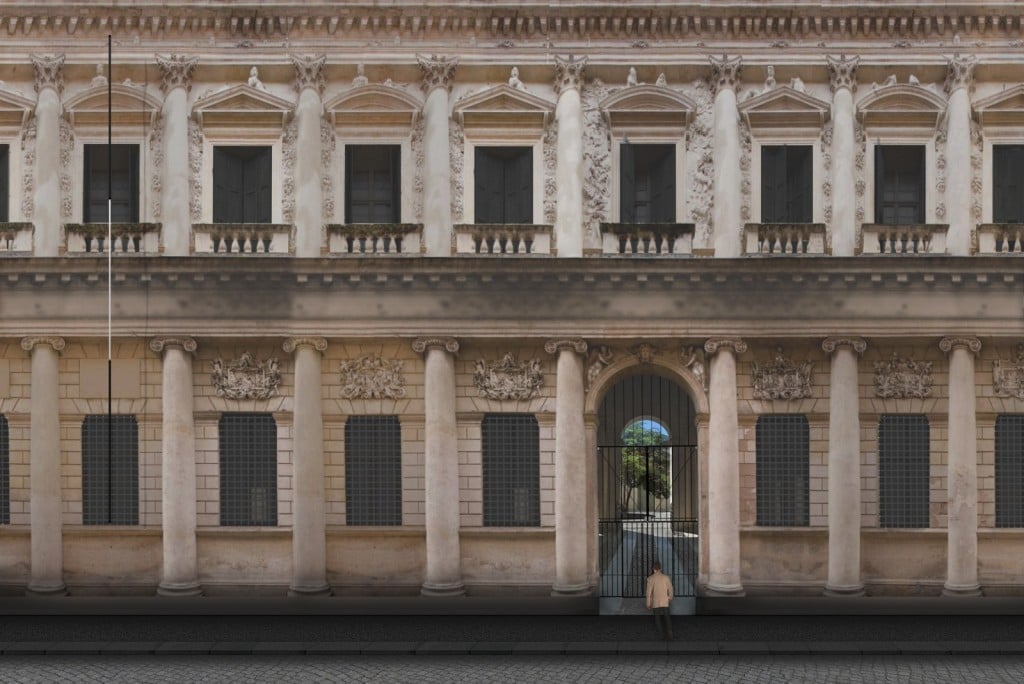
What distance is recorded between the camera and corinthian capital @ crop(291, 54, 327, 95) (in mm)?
19438

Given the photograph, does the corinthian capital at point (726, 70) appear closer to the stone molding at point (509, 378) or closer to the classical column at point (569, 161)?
the classical column at point (569, 161)

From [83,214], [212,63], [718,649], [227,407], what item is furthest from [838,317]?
[83,214]

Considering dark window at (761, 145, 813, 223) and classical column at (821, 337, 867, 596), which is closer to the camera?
classical column at (821, 337, 867, 596)

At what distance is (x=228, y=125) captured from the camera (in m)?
19.7

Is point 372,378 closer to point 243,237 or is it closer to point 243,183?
point 243,237

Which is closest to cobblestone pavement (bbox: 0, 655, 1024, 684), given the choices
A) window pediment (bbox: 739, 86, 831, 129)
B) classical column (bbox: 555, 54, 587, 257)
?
classical column (bbox: 555, 54, 587, 257)

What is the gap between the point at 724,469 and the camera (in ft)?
62.7

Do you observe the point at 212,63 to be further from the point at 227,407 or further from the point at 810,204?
the point at 810,204

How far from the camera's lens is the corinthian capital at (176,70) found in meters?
19.4

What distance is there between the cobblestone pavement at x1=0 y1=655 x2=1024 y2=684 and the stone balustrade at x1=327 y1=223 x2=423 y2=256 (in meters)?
8.11

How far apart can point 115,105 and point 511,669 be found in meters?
14.0

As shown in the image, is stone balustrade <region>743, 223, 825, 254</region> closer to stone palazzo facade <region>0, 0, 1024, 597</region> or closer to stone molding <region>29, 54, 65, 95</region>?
stone palazzo facade <region>0, 0, 1024, 597</region>

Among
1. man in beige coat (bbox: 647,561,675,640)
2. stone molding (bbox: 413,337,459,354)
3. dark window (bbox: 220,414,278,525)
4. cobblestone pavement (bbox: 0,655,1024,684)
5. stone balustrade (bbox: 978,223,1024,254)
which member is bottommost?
cobblestone pavement (bbox: 0,655,1024,684)

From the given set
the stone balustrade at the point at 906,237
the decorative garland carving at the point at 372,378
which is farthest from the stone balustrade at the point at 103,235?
the stone balustrade at the point at 906,237
